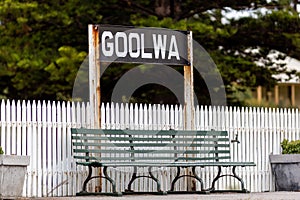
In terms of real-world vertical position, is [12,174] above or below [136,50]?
below

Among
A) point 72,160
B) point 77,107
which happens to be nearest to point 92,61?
point 77,107

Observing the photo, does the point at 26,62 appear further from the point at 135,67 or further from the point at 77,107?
the point at 77,107

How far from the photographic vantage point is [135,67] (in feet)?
71.8

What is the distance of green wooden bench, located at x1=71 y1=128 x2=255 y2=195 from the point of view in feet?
44.8

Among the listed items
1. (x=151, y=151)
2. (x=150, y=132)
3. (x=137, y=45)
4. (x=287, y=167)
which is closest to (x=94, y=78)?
(x=137, y=45)

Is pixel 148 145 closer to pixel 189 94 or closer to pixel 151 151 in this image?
pixel 151 151

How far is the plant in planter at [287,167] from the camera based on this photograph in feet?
51.0

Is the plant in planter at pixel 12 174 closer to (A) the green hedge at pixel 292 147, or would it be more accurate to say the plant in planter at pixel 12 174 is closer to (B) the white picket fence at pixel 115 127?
(B) the white picket fence at pixel 115 127

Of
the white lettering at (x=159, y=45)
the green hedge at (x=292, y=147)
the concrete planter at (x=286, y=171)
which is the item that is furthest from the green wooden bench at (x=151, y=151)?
the white lettering at (x=159, y=45)

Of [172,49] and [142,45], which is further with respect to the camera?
[172,49]

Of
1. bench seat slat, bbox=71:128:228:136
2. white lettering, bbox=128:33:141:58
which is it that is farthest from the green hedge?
white lettering, bbox=128:33:141:58

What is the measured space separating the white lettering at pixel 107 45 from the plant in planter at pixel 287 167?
4.05 m

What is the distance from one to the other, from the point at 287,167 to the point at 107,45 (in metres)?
4.35

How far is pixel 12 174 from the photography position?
1230cm
